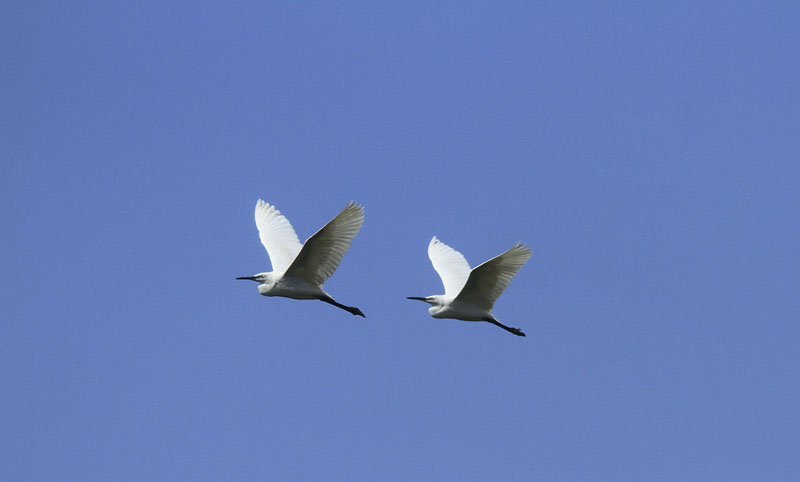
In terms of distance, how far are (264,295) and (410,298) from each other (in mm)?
4381

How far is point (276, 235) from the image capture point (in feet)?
113

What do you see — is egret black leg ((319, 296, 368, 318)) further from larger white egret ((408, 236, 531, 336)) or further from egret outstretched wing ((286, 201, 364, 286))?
larger white egret ((408, 236, 531, 336))

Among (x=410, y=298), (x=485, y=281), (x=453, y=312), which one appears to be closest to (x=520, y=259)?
(x=485, y=281)

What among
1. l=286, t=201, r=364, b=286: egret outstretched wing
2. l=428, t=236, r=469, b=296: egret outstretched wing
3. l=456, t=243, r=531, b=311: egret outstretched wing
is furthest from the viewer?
l=428, t=236, r=469, b=296: egret outstretched wing

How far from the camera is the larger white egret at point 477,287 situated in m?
28.6

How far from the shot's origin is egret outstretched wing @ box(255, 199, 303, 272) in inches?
1305

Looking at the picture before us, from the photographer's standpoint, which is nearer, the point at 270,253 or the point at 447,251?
the point at 270,253

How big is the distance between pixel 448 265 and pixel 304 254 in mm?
7531

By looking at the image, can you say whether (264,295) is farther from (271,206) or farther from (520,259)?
(520,259)

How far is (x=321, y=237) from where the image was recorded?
2850 cm

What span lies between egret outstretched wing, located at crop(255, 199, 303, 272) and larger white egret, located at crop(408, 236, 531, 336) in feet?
12.3

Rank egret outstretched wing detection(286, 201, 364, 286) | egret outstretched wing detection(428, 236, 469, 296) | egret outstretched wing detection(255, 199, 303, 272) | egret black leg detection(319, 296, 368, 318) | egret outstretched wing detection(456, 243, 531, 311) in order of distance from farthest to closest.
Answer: egret outstretched wing detection(428, 236, 469, 296) → egret outstretched wing detection(255, 199, 303, 272) → egret black leg detection(319, 296, 368, 318) → egret outstretched wing detection(456, 243, 531, 311) → egret outstretched wing detection(286, 201, 364, 286)

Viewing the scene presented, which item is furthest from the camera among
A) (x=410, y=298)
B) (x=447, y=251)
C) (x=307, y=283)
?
(x=447, y=251)

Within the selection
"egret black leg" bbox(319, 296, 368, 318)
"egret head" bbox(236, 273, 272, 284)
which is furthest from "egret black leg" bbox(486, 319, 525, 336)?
"egret head" bbox(236, 273, 272, 284)
